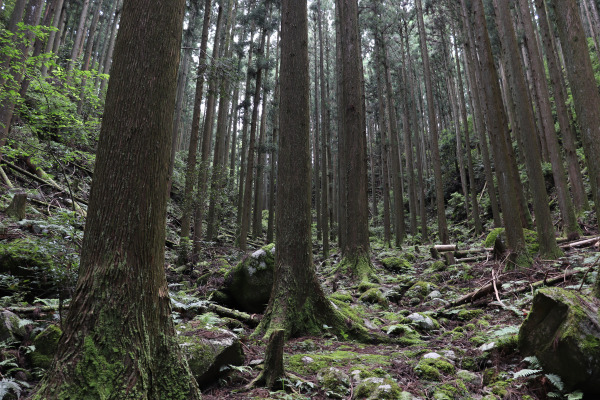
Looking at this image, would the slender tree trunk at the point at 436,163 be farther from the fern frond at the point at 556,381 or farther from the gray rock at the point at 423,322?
the fern frond at the point at 556,381

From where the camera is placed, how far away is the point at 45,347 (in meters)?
3.22

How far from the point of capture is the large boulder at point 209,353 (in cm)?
296

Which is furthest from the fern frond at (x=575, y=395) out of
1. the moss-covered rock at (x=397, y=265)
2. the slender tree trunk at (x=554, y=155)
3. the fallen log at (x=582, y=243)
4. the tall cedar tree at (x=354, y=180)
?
the moss-covered rock at (x=397, y=265)

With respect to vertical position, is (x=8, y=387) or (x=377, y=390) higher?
(x=8, y=387)

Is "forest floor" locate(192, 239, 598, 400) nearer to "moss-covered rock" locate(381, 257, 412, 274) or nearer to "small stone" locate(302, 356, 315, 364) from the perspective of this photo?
"small stone" locate(302, 356, 315, 364)

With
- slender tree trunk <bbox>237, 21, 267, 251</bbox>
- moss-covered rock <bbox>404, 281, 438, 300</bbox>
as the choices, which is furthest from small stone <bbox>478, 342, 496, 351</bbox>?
slender tree trunk <bbox>237, 21, 267, 251</bbox>

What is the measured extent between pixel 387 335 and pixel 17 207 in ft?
24.5

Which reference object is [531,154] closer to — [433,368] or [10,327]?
[433,368]

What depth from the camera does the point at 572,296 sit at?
279 cm

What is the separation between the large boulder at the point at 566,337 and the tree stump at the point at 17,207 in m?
8.60

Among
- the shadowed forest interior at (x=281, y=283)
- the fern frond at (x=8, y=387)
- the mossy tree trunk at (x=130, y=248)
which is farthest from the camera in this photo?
the fern frond at (x=8, y=387)

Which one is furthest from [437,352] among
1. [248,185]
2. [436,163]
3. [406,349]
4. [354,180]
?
[248,185]

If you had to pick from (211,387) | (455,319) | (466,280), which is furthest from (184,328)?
(466,280)

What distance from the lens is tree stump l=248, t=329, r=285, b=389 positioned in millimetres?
2938
